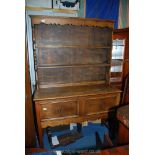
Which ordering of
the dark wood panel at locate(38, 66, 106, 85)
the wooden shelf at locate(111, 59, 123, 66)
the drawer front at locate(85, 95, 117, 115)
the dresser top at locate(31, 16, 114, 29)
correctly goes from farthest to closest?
1. the wooden shelf at locate(111, 59, 123, 66)
2. the dark wood panel at locate(38, 66, 106, 85)
3. the drawer front at locate(85, 95, 117, 115)
4. the dresser top at locate(31, 16, 114, 29)

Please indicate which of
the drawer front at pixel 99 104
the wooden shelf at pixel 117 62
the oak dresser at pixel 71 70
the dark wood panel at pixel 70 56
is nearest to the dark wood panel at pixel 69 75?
the oak dresser at pixel 71 70

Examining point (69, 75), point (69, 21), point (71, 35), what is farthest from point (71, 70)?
point (69, 21)

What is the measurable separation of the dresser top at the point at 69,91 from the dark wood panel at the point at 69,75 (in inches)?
5.7

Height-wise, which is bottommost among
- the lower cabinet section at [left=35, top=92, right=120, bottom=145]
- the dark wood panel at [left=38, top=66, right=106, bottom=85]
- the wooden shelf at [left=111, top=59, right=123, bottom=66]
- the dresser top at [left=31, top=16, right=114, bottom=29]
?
the lower cabinet section at [left=35, top=92, right=120, bottom=145]

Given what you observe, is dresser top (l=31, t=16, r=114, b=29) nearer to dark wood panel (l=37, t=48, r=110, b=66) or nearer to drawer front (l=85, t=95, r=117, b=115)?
dark wood panel (l=37, t=48, r=110, b=66)

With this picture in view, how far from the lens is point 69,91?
2.17 m

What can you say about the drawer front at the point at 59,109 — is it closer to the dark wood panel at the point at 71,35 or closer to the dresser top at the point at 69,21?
the dark wood panel at the point at 71,35

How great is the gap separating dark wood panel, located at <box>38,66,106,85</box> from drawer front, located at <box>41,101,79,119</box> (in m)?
0.47

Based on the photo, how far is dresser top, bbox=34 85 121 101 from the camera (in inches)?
77.7

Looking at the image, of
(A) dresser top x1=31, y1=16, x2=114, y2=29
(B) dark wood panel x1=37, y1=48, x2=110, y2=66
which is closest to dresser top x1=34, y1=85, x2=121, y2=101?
(B) dark wood panel x1=37, y1=48, x2=110, y2=66
